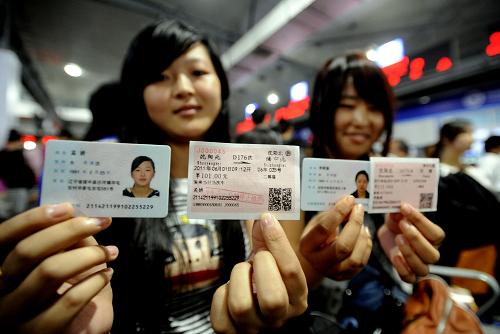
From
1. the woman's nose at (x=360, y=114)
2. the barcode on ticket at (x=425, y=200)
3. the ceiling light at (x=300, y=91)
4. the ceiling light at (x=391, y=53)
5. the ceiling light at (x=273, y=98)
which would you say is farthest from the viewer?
the ceiling light at (x=273, y=98)

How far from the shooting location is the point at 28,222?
46cm

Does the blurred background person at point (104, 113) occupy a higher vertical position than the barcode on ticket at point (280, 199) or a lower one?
higher

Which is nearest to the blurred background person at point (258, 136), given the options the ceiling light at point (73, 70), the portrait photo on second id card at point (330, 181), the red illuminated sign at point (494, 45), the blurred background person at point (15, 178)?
the portrait photo on second id card at point (330, 181)

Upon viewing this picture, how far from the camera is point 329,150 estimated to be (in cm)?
110

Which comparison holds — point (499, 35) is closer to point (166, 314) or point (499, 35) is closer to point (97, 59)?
point (166, 314)

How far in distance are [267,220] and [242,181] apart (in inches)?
4.4

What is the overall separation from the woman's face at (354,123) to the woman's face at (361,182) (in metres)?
0.38

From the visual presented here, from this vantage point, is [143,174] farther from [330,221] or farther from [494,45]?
[494,45]

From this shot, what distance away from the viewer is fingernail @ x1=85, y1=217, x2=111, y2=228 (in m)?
0.49

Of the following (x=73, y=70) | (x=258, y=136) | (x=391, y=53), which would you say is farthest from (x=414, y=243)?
(x=73, y=70)

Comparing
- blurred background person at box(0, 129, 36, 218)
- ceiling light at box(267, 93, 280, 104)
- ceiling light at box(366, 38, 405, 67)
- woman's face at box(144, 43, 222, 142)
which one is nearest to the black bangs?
woman's face at box(144, 43, 222, 142)

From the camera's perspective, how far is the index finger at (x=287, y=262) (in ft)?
1.73

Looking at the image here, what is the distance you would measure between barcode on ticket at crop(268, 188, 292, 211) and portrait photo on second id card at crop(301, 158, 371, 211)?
0.20 feet

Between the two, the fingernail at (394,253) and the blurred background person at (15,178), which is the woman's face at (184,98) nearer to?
the fingernail at (394,253)
